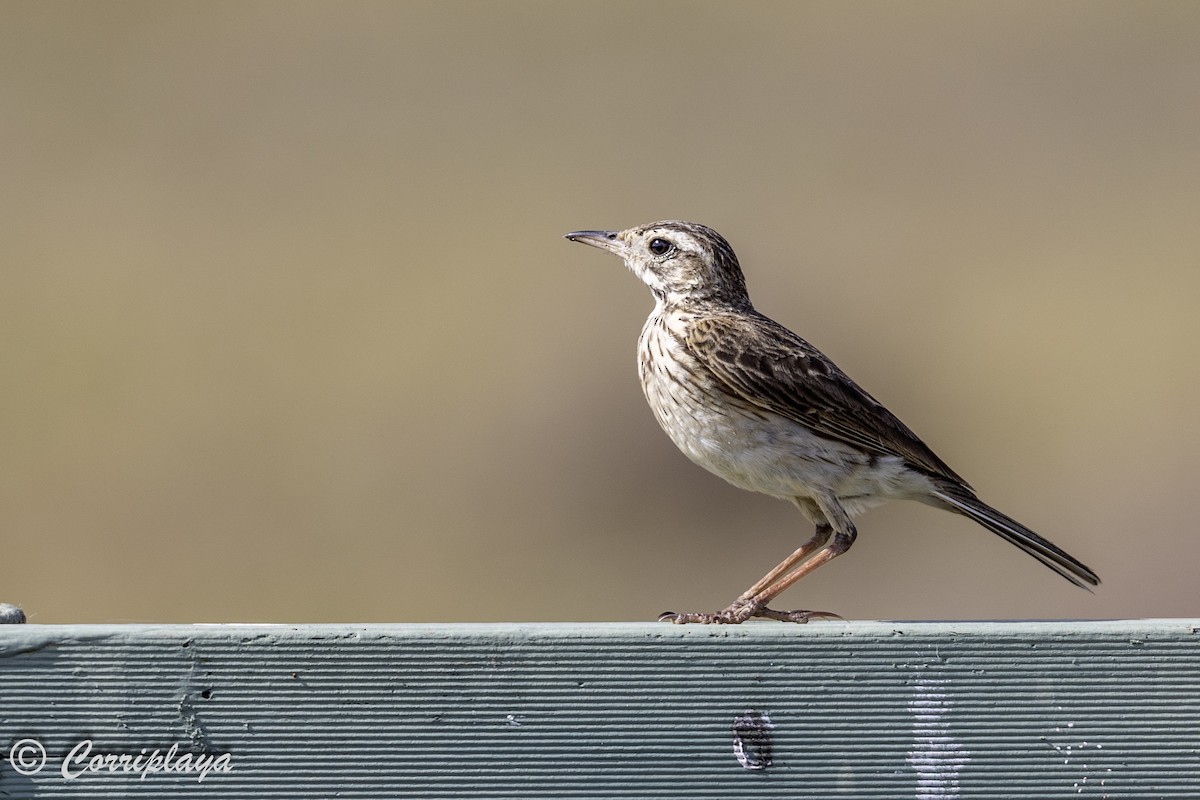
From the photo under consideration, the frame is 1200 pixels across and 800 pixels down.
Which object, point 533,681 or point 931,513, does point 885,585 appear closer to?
point 931,513

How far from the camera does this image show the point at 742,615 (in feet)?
18.4

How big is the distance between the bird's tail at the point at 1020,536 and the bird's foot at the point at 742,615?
680 millimetres

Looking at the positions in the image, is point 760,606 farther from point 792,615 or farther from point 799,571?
point 799,571

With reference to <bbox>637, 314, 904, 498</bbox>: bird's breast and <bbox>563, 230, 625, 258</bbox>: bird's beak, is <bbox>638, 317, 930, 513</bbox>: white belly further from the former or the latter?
<bbox>563, 230, 625, 258</bbox>: bird's beak

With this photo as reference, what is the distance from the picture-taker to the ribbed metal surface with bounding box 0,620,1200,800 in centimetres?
422

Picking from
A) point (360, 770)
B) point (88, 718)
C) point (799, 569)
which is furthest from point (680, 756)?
point (799, 569)

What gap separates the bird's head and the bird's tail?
4.03ft

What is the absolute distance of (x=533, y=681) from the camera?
427 centimetres

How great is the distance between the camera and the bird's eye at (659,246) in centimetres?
673

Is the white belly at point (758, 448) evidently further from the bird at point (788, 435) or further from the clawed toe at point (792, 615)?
the clawed toe at point (792, 615)

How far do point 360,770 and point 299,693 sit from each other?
244 mm

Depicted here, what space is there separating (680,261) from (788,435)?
1075mm

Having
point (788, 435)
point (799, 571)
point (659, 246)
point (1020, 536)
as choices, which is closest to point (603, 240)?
point (659, 246)

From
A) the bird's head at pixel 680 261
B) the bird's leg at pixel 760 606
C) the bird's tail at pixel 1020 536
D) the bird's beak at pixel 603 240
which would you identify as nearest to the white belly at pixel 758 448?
the bird's tail at pixel 1020 536
